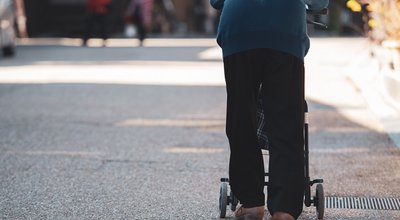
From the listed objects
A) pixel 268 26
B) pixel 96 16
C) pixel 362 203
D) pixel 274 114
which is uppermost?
pixel 268 26

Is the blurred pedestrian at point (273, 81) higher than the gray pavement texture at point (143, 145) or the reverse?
higher

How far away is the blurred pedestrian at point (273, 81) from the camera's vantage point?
4902 mm

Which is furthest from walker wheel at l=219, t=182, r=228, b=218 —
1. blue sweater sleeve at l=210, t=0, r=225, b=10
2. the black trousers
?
blue sweater sleeve at l=210, t=0, r=225, b=10

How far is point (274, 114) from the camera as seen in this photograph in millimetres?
4930

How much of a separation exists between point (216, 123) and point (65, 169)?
10.1 feet

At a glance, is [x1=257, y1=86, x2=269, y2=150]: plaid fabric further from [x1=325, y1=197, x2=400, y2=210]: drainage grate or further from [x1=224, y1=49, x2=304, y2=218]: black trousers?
[x1=325, y1=197, x2=400, y2=210]: drainage grate

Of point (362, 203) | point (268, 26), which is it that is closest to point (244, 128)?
point (268, 26)

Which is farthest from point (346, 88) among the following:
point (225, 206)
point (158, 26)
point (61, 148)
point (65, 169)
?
point (158, 26)

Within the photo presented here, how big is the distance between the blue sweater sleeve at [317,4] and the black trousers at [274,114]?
0.36 metres

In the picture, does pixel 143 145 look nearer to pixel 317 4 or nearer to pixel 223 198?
pixel 223 198

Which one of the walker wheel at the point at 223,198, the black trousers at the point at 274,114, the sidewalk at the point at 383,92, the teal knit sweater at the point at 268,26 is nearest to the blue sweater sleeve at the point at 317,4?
the teal knit sweater at the point at 268,26

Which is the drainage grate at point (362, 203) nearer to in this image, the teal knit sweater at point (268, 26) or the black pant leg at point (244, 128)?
the black pant leg at point (244, 128)

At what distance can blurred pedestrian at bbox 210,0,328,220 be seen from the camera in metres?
4.90

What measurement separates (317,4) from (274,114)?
2.18ft
